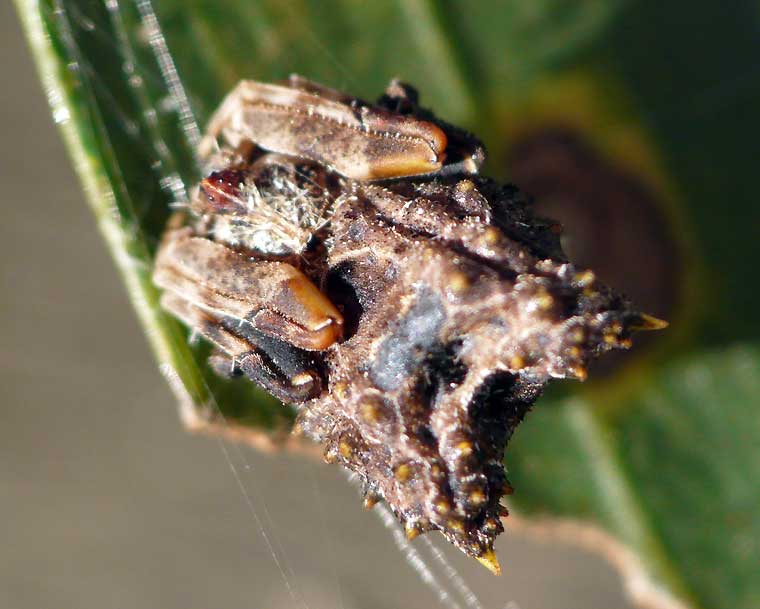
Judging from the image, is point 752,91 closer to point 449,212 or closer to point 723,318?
point 723,318

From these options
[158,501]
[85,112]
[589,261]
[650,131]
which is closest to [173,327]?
[85,112]

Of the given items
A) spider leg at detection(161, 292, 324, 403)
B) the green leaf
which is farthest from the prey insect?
the green leaf

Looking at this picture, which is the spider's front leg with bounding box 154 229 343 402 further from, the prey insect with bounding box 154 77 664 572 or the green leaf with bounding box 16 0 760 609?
the green leaf with bounding box 16 0 760 609

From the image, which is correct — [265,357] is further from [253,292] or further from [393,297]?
Result: [393,297]

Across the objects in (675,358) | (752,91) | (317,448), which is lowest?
(317,448)

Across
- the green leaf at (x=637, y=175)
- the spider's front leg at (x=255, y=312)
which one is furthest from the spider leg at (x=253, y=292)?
the green leaf at (x=637, y=175)

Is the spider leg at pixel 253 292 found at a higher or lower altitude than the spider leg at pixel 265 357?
higher

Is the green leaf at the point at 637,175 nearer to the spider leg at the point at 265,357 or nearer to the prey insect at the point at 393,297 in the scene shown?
the prey insect at the point at 393,297
